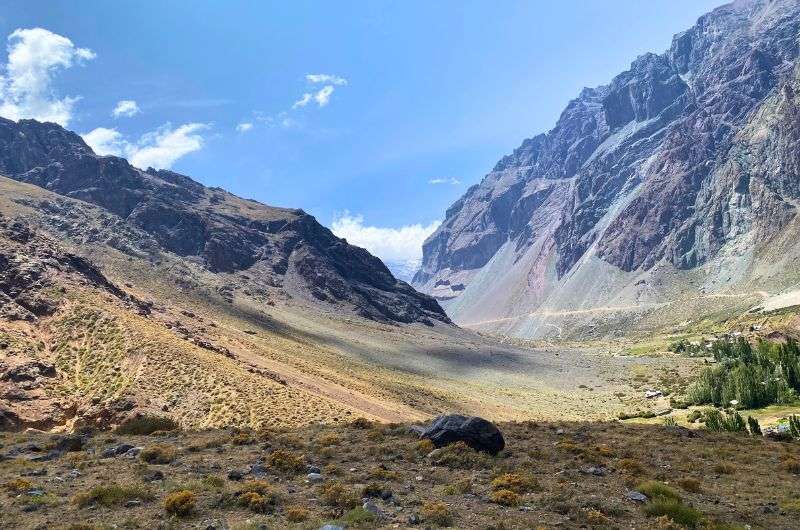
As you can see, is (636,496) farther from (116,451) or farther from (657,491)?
(116,451)

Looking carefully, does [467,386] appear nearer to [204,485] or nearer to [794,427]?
[794,427]

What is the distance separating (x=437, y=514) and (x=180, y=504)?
7.82 m

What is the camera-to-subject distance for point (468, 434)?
26969 mm

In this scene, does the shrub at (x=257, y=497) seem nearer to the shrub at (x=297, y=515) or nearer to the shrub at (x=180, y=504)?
the shrub at (x=297, y=515)

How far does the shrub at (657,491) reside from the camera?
1934cm

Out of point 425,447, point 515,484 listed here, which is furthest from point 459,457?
point 515,484

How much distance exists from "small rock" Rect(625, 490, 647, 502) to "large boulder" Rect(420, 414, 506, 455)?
25.3 ft

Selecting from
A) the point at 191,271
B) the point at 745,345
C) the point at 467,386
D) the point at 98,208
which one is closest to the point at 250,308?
the point at 191,271

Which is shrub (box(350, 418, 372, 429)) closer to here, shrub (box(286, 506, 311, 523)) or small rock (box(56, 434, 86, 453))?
small rock (box(56, 434, 86, 453))

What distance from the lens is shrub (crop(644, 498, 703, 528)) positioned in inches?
680

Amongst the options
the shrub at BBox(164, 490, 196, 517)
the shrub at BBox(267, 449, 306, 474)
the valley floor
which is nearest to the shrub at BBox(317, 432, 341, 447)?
the valley floor

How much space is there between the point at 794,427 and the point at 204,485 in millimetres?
37710

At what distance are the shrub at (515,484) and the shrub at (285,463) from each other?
801 centimetres

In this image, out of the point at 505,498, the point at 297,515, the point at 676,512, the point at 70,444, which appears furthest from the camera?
the point at 70,444
